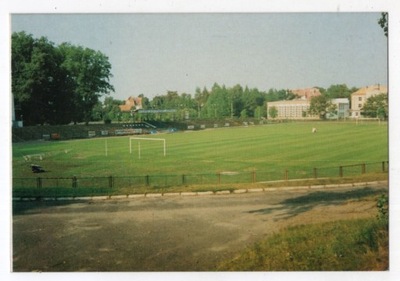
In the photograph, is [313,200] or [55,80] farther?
[55,80]

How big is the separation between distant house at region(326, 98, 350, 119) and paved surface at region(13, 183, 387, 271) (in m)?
1.60

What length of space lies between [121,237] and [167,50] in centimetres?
375

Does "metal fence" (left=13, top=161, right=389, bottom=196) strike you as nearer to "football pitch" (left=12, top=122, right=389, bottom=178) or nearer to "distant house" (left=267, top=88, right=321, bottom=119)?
"football pitch" (left=12, top=122, right=389, bottom=178)

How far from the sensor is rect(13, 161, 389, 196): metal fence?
8.15m

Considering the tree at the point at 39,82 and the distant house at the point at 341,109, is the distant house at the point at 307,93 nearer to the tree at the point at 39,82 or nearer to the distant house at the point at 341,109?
the distant house at the point at 341,109

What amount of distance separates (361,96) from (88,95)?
19.1ft

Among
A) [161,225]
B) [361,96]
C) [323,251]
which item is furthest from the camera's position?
[361,96]

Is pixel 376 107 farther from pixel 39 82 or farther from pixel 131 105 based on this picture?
pixel 39 82

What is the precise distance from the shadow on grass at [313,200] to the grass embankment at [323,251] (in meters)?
0.64

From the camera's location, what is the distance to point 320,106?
821cm

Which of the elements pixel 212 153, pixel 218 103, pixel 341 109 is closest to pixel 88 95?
pixel 218 103

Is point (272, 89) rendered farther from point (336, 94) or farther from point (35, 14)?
point (35, 14)

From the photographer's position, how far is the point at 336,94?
26.3 ft

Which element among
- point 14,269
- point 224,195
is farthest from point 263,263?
point 14,269
